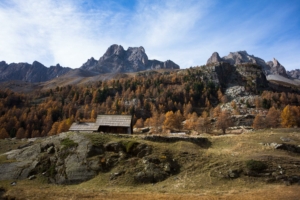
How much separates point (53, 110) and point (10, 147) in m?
103

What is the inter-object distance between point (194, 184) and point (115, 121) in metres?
31.0

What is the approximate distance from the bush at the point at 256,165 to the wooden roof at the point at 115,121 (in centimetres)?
3082

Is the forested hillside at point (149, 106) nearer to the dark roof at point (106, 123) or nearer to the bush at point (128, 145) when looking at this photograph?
the dark roof at point (106, 123)

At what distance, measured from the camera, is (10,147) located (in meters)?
56.7

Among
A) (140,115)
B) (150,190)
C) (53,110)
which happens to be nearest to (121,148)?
(150,190)

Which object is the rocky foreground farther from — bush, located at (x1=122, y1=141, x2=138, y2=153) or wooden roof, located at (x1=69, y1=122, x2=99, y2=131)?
wooden roof, located at (x1=69, y1=122, x2=99, y2=131)

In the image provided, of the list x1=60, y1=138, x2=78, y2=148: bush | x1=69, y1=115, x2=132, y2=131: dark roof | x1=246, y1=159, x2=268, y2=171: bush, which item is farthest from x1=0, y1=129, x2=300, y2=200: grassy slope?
x1=69, y1=115, x2=132, y2=131: dark roof

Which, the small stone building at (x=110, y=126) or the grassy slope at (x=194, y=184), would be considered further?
the small stone building at (x=110, y=126)

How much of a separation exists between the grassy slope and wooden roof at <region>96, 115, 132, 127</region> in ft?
57.3

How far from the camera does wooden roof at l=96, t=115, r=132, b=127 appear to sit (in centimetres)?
5435

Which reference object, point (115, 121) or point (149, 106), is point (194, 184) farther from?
point (149, 106)

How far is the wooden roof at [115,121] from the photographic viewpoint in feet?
178

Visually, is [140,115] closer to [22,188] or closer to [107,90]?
[107,90]

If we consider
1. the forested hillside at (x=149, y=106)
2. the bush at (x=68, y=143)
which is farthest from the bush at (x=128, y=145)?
the forested hillside at (x=149, y=106)
